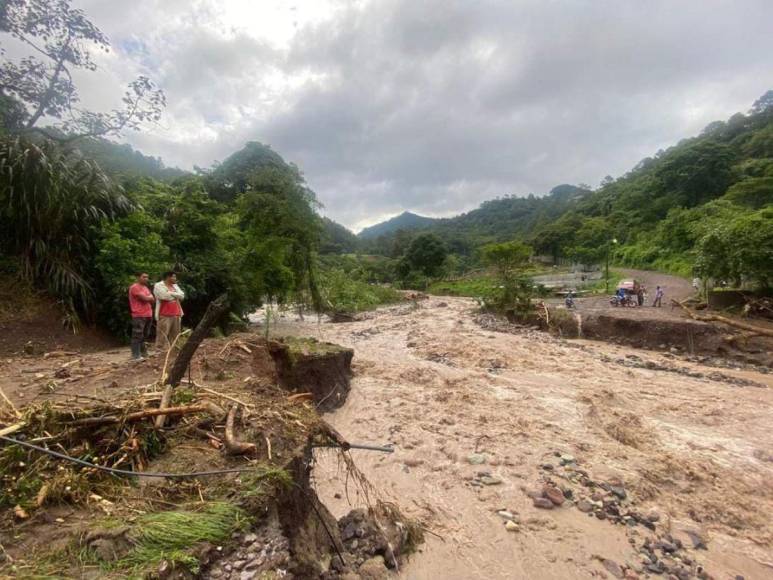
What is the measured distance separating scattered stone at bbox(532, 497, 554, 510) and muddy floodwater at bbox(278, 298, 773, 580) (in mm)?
54

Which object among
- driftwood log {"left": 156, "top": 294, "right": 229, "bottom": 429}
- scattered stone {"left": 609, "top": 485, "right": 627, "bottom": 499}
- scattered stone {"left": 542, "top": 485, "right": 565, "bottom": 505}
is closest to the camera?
driftwood log {"left": 156, "top": 294, "right": 229, "bottom": 429}

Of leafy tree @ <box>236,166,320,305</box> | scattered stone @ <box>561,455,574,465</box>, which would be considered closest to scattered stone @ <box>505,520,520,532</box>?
scattered stone @ <box>561,455,574,465</box>

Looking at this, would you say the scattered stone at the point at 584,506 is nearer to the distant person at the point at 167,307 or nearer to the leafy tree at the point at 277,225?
the distant person at the point at 167,307

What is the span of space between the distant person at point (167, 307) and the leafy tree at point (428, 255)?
43964mm

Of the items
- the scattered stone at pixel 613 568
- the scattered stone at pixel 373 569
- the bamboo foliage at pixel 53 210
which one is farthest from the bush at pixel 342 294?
the scattered stone at pixel 613 568

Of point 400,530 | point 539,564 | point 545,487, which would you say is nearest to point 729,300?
point 545,487

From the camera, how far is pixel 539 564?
3.43m

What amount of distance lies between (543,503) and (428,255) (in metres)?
45.8

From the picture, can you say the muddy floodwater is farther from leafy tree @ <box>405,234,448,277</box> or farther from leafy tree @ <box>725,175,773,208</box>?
leafy tree @ <box>405,234,448,277</box>

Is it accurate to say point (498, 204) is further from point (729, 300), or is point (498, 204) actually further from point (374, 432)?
point (374, 432)

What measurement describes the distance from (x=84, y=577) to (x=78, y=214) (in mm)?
9189

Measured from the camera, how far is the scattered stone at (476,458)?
17.1 feet

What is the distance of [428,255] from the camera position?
162ft

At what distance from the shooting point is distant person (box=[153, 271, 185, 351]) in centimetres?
608
